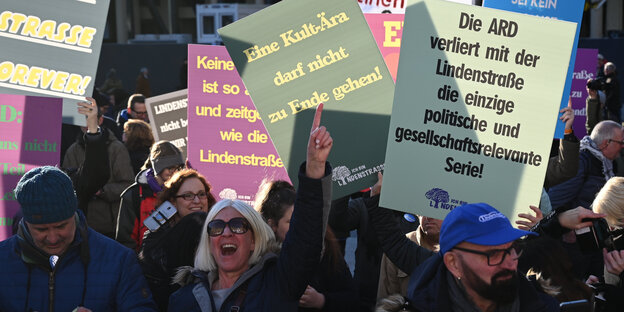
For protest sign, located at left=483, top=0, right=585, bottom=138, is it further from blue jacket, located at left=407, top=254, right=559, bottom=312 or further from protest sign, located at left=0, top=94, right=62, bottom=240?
protest sign, located at left=0, top=94, right=62, bottom=240

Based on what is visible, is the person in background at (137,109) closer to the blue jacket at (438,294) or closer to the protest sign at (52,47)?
the protest sign at (52,47)

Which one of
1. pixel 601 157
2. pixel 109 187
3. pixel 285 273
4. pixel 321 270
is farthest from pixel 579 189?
pixel 285 273

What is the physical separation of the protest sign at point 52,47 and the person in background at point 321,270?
149cm

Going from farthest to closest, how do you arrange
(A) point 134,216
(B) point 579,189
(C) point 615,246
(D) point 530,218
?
(B) point 579,189, (A) point 134,216, (C) point 615,246, (D) point 530,218

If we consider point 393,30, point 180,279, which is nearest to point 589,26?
point 393,30

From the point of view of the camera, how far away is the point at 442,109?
12.2 feet

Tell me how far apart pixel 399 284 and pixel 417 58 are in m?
1.23

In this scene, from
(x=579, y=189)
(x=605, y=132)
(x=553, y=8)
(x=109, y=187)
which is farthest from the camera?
(x=605, y=132)

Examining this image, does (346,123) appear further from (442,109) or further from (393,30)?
(393,30)

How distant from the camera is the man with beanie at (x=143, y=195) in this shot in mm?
5246

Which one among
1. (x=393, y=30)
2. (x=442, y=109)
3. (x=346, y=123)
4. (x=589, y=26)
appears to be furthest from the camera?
(x=589, y=26)

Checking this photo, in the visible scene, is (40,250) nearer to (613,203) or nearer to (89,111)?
(89,111)

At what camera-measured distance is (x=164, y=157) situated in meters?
5.48

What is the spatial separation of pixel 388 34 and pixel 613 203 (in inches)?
70.3
